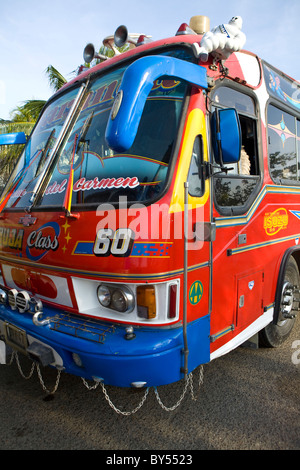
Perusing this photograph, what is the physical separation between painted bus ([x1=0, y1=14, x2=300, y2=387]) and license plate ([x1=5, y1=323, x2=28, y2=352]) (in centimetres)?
2

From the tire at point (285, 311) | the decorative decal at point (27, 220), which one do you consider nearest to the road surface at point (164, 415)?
the tire at point (285, 311)

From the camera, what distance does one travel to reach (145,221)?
2186mm

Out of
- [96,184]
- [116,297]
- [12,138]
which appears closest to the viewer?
[116,297]

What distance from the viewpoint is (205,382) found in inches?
124

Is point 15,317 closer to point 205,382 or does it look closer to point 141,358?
point 141,358

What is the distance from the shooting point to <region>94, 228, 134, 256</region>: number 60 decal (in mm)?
2189

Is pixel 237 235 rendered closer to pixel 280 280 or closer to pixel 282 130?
pixel 280 280

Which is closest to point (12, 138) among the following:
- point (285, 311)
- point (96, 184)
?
point (96, 184)

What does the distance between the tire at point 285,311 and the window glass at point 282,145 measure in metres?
1.04

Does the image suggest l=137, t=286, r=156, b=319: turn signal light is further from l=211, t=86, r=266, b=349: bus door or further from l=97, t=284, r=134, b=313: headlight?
l=211, t=86, r=266, b=349: bus door

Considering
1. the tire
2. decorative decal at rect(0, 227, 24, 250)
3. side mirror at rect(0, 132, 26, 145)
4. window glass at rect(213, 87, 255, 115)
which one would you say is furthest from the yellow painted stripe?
side mirror at rect(0, 132, 26, 145)

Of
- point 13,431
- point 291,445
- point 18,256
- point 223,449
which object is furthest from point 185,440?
point 18,256

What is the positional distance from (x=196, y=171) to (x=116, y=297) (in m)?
1.03

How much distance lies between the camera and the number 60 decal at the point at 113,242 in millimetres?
2189
